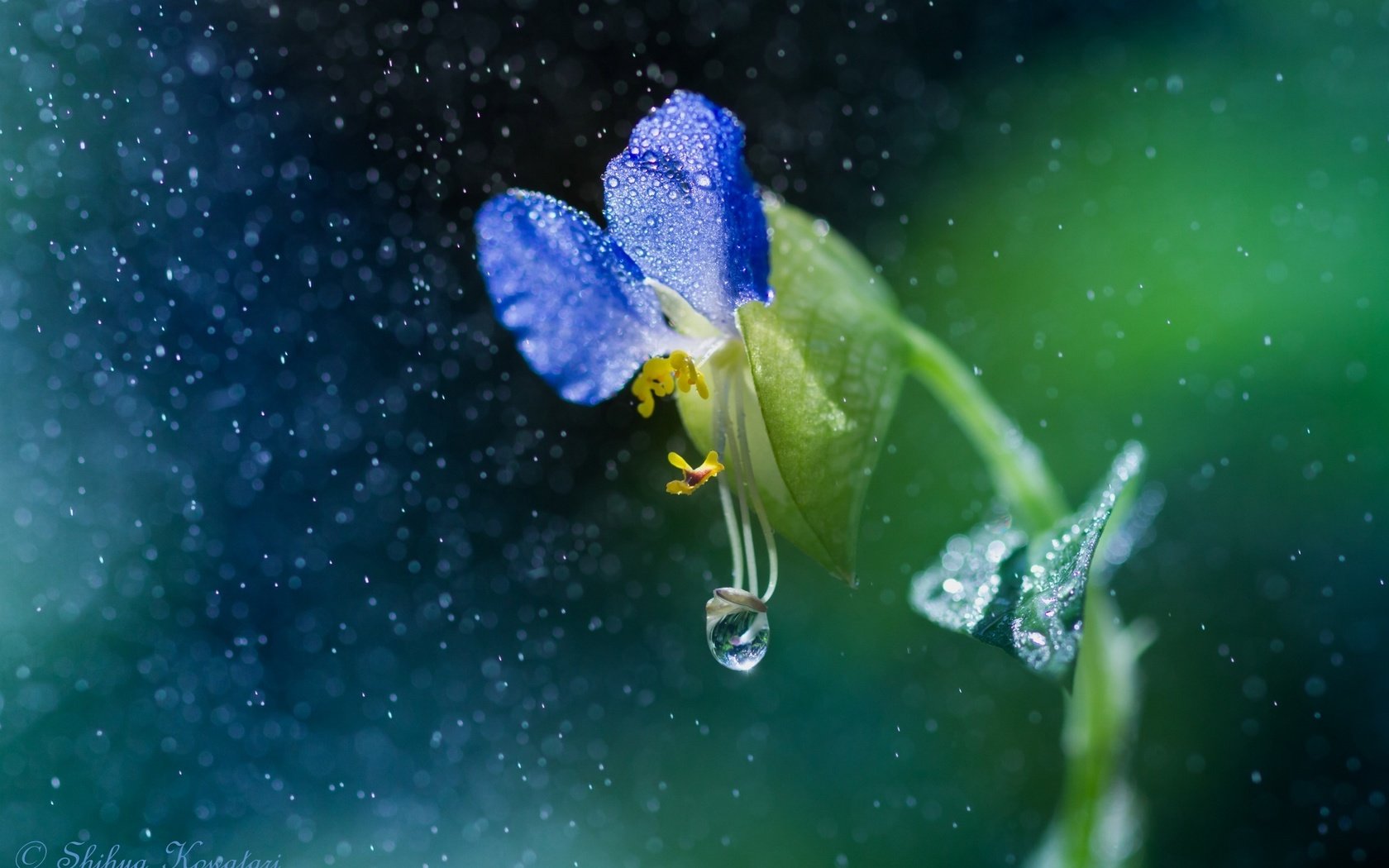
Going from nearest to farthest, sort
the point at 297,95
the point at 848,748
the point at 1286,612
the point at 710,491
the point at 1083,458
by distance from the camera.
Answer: the point at 1286,612 → the point at 1083,458 → the point at 848,748 → the point at 710,491 → the point at 297,95

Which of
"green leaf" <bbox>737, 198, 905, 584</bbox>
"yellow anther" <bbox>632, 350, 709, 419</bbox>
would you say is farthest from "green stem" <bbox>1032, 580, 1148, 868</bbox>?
"yellow anther" <bbox>632, 350, 709, 419</bbox>

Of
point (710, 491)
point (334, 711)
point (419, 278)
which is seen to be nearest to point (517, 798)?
point (334, 711)

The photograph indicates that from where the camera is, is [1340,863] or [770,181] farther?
[770,181]

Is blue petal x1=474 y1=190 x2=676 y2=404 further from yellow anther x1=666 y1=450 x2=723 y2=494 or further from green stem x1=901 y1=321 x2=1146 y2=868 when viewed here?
green stem x1=901 y1=321 x2=1146 y2=868

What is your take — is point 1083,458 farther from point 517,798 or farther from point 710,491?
point 517,798

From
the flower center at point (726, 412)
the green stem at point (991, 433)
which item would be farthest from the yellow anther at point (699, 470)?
the green stem at point (991, 433)

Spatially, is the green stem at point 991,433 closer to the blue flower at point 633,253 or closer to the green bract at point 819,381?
the green bract at point 819,381

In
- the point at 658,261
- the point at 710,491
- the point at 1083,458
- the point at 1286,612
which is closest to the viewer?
the point at 658,261
